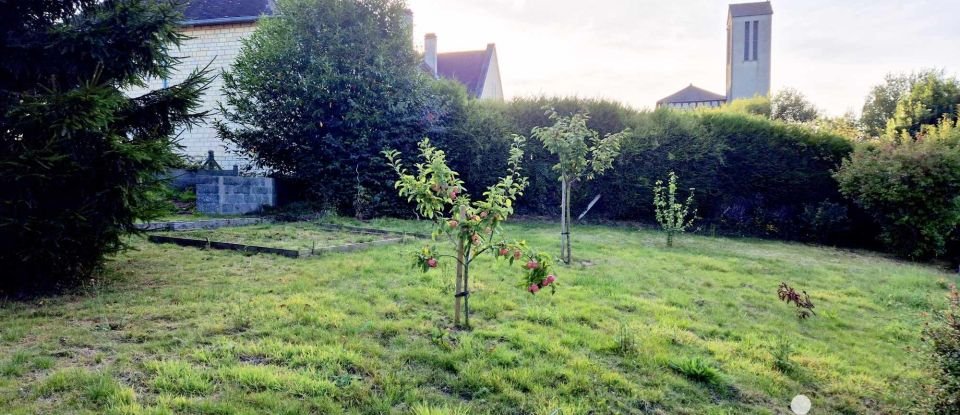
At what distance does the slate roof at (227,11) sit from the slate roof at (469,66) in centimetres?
1169

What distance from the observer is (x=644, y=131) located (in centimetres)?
1199

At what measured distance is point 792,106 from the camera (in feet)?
81.1

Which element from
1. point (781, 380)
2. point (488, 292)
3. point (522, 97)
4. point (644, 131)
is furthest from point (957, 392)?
point (522, 97)

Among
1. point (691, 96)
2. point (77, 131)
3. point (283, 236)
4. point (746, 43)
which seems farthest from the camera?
point (691, 96)

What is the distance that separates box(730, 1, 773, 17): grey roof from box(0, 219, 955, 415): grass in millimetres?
45272

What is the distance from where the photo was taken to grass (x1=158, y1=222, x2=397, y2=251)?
693cm

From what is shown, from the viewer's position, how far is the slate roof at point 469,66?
25969 mm

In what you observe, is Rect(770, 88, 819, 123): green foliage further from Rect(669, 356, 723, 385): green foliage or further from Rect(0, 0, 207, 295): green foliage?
Rect(0, 0, 207, 295): green foliage

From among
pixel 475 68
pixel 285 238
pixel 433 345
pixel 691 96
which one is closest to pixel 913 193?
pixel 433 345

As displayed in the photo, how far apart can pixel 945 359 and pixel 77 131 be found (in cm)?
605

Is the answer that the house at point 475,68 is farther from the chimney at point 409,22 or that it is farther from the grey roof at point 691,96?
the grey roof at point 691,96

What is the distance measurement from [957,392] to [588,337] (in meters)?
1.92

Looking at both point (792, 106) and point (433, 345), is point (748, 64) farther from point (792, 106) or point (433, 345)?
point (433, 345)

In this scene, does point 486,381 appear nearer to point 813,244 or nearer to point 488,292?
point 488,292
